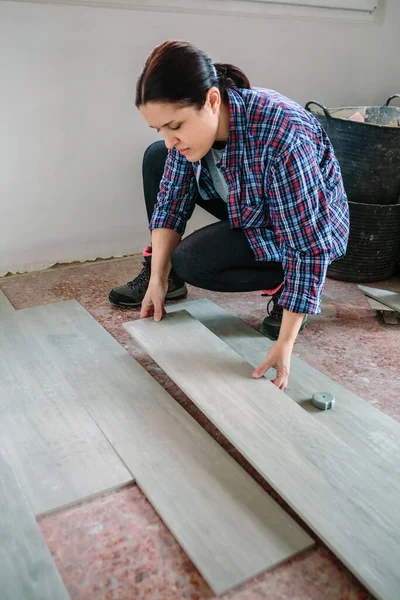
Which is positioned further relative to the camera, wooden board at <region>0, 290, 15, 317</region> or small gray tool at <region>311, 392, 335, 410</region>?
wooden board at <region>0, 290, 15, 317</region>

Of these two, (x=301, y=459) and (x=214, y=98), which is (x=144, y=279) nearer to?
(x=214, y=98)

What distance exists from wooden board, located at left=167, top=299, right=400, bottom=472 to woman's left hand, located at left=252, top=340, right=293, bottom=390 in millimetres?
132

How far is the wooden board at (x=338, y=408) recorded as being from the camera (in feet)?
4.40

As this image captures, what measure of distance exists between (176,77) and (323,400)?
0.95 metres

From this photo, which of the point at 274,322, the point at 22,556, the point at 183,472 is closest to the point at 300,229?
the point at 274,322

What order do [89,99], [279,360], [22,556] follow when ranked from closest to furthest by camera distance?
1. [22,556]
2. [279,360]
3. [89,99]

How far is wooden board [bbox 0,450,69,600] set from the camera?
0.99m

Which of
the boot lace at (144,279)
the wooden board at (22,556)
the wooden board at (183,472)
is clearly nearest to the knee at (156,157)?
the boot lace at (144,279)

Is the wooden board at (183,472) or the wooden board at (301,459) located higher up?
the wooden board at (301,459)

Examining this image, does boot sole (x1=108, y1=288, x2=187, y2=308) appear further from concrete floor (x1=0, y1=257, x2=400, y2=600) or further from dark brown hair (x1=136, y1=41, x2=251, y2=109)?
dark brown hair (x1=136, y1=41, x2=251, y2=109)

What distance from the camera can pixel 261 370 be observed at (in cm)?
149

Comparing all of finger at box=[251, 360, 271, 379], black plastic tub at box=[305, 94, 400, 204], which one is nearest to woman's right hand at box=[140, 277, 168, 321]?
finger at box=[251, 360, 271, 379]

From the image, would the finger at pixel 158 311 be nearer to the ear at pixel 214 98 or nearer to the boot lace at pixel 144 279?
the boot lace at pixel 144 279

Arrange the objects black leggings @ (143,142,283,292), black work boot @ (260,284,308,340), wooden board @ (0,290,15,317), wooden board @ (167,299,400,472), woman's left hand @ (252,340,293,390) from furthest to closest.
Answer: wooden board @ (0,290,15,317)
black work boot @ (260,284,308,340)
black leggings @ (143,142,283,292)
woman's left hand @ (252,340,293,390)
wooden board @ (167,299,400,472)
